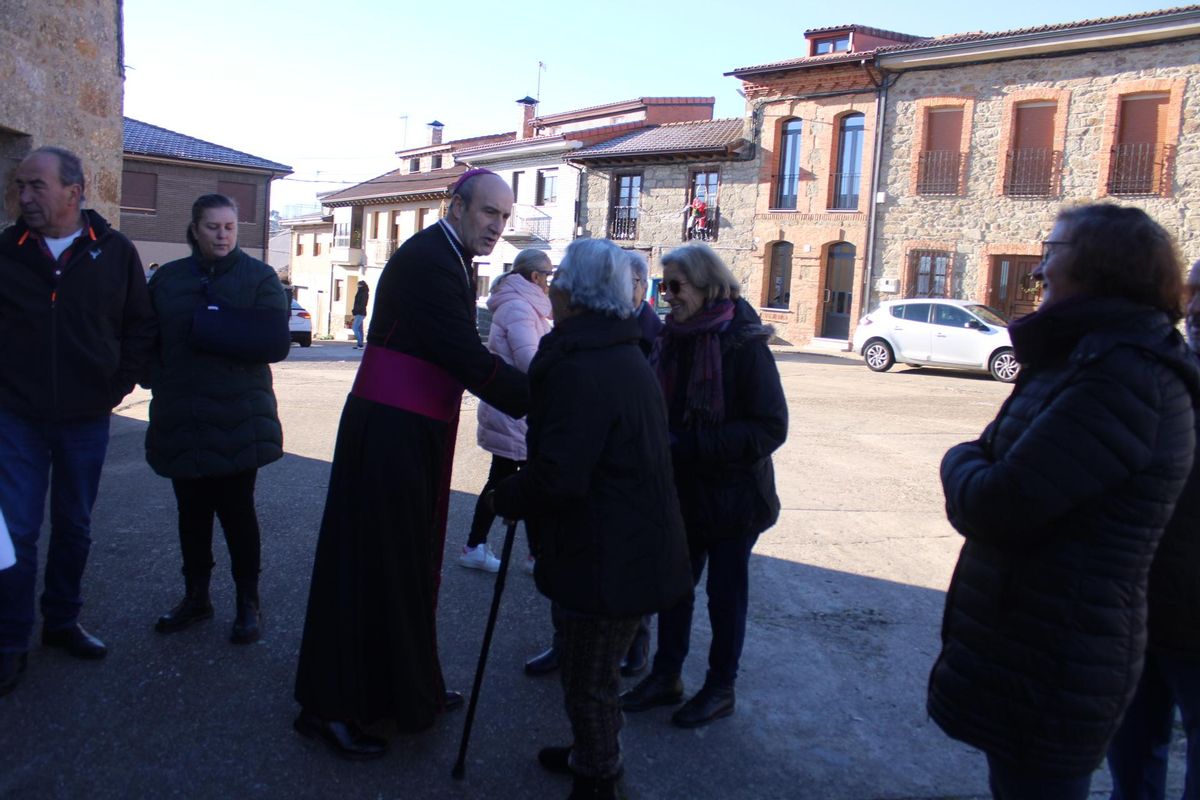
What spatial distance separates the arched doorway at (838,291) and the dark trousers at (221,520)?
2501cm

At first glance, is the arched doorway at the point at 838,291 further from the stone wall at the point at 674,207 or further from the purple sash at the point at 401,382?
the purple sash at the point at 401,382

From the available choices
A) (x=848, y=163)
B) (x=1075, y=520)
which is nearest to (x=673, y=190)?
(x=848, y=163)

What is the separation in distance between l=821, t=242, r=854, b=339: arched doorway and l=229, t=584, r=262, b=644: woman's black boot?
82.1 feet

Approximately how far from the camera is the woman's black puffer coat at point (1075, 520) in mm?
1957

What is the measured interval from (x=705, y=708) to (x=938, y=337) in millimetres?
16485

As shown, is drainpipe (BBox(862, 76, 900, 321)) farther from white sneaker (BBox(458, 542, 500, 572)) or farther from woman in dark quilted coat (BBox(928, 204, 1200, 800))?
woman in dark quilted coat (BBox(928, 204, 1200, 800))

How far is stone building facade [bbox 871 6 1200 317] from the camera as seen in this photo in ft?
71.6

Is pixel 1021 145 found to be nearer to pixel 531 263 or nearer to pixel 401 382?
pixel 531 263

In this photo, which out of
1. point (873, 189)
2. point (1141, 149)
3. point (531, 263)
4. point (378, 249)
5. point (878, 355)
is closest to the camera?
point (531, 263)

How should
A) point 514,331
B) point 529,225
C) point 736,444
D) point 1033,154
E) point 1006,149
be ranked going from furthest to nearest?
point 529,225 < point 1006,149 < point 1033,154 < point 514,331 < point 736,444

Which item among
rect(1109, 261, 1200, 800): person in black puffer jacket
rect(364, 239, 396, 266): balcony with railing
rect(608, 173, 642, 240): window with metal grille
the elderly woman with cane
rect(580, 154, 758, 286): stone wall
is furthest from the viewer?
rect(364, 239, 396, 266): balcony with railing

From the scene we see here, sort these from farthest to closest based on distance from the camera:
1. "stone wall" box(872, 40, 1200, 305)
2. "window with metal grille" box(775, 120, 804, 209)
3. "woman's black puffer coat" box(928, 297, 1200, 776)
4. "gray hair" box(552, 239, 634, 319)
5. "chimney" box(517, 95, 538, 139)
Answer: "chimney" box(517, 95, 538, 139) → "window with metal grille" box(775, 120, 804, 209) → "stone wall" box(872, 40, 1200, 305) → "gray hair" box(552, 239, 634, 319) → "woman's black puffer coat" box(928, 297, 1200, 776)

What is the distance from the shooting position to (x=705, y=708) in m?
3.54

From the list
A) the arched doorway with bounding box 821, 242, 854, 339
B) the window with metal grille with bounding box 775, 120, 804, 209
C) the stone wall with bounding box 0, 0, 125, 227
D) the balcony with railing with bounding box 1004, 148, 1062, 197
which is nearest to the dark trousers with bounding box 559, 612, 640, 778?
the stone wall with bounding box 0, 0, 125, 227
